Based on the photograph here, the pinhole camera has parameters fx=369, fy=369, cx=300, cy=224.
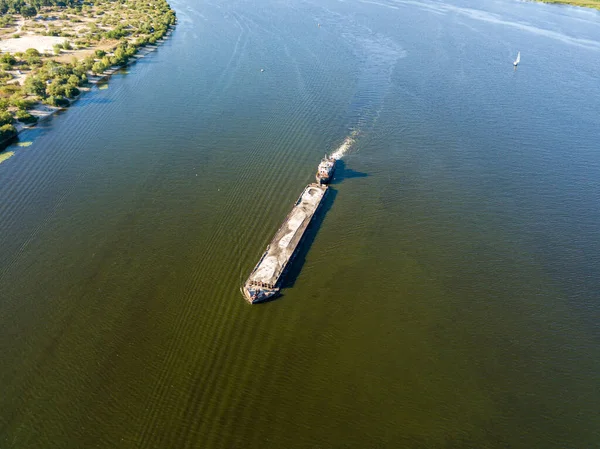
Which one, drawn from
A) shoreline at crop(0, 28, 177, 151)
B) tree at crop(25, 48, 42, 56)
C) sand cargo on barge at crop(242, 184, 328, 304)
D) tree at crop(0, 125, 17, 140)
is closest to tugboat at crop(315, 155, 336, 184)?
sand cargo on barge at crop(242, 184, 328, 304)

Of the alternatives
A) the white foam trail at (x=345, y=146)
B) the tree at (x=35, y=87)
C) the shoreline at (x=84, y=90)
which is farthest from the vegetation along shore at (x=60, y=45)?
the white foam trail at (x=345, y=146)

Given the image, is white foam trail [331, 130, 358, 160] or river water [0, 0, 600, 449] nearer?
river water [0, 0, 600, 449]

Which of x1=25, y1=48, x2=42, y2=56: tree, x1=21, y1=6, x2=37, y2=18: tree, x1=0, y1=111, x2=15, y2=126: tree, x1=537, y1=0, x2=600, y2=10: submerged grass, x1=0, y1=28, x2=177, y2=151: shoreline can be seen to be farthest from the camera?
x1=537, y1=0, x2=600, y2=10: submerged grass

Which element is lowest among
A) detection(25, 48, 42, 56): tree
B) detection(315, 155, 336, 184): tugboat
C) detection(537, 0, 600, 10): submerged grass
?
detection(25, 48, 42, 56): tree

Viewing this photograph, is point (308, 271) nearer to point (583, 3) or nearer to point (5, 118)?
point (5, 118)

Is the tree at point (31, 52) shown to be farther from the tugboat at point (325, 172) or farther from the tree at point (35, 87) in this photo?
the tugboat at point (325, 172)

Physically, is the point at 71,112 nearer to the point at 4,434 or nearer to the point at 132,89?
the point at 132,89

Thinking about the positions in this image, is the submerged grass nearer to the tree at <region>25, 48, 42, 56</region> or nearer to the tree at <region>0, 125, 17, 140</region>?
the tree at <region>25, 48, 42, 56</region>
